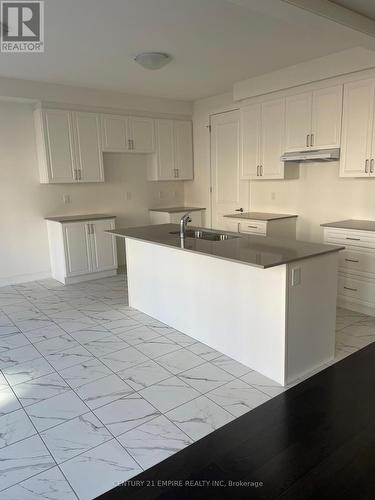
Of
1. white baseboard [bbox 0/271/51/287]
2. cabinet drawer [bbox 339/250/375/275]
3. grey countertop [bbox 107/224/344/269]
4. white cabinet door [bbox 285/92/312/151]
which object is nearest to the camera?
grey countertop [bbox 107/224/344/269]

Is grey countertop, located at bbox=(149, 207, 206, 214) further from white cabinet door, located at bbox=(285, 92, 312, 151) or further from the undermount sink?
the undermount sink

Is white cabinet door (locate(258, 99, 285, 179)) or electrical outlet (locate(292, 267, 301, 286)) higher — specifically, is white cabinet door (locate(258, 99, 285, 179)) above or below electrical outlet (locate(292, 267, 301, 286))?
above

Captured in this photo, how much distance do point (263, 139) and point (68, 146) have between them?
107 inches

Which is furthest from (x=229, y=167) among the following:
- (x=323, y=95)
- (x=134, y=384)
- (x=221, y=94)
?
(x=134, y=384)

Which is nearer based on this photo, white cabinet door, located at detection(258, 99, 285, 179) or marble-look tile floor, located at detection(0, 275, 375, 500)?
marble-look tile floor, located at detection(0, 275, 375, 500)

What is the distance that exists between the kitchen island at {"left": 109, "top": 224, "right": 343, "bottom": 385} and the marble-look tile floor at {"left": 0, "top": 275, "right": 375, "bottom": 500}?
0.49 feet

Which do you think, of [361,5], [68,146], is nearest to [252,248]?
[361,5]

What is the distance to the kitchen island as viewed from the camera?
8.40 feet

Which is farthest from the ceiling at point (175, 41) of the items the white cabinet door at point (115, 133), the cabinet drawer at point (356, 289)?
the cabinet drawer at point (356, 289)

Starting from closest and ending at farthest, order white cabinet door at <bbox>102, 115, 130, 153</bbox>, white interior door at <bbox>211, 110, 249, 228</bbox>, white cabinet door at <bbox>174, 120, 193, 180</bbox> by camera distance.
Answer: white cabinet door at <bbox>102, 115, 130, 153</bbox> < white interior door at <bbox>211, 110, 249, 228</bbox> < white cabinet door at <bbox>174, 120, 193, 180</bbox>

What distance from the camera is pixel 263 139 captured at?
196 inches

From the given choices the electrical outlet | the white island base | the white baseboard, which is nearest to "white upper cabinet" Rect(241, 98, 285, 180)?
the white island base

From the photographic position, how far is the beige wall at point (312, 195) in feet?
14.1

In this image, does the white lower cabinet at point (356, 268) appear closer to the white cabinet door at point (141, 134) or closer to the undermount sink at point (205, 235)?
the undermount sink at point (205, 235)
